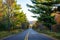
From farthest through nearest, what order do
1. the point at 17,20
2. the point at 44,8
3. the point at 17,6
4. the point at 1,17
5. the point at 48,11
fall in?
the point at 17,20
the point at 17,6
the point at 1,17
the point at 48,11
the point at 44,8

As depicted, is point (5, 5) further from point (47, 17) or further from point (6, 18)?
point (47, 17)

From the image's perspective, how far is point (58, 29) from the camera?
179 feet

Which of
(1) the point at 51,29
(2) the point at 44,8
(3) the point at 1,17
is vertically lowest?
(1) the point at 51,29

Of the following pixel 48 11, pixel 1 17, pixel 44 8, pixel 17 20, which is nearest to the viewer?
pixel 44 8

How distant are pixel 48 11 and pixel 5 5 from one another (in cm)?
1631

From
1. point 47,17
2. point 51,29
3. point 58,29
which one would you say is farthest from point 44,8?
point 51,29

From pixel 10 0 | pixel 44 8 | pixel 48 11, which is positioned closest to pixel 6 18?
pixel 10 0

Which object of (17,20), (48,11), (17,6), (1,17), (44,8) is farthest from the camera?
(17,20)

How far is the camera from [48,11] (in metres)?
51.3

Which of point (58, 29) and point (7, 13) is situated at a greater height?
point (7, 13)

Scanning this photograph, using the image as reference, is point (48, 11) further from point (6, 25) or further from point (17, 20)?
point (17, 20)

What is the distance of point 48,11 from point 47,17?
4631mm

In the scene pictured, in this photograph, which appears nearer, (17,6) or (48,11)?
(48,11)

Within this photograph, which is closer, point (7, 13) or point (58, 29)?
point (58, 29)
